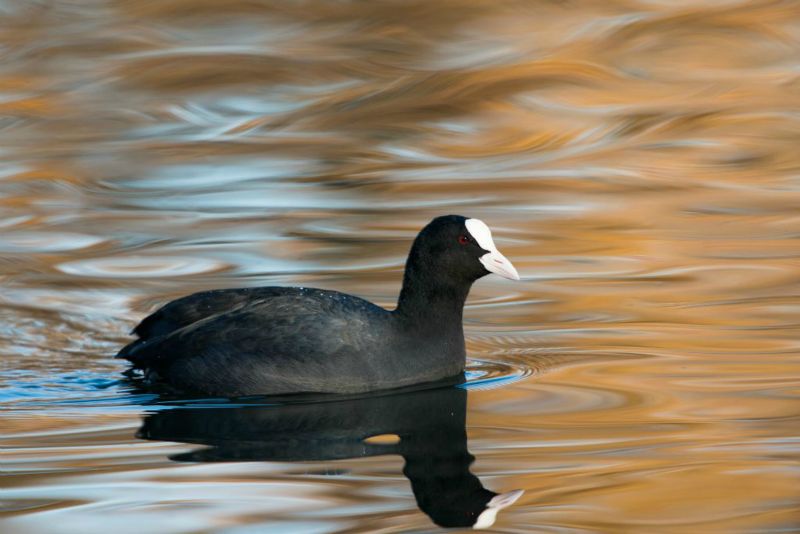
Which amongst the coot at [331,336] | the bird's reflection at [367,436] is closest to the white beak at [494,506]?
the bird's reflection at [367,436]

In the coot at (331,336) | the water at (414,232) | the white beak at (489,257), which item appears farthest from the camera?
the white beak at (489,257)

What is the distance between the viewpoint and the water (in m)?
5.05

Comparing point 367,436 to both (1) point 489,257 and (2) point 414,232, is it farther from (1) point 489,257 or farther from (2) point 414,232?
(2) point 414,232

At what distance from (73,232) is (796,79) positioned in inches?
249

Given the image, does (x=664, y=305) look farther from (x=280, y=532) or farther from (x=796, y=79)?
(x=796, y=79)

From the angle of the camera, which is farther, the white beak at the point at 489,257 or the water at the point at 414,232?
the white beak at the point at 489,257

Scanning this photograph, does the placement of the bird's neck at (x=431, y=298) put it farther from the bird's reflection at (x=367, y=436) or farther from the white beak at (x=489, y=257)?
the bird's reflection at (x=367, y=436)

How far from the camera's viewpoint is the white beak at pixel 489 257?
259 inches

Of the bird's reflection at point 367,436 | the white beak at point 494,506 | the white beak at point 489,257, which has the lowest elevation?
the white beak at point 494,506

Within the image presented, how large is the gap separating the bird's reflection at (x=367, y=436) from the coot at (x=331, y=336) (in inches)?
5.8

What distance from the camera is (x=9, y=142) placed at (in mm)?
11992

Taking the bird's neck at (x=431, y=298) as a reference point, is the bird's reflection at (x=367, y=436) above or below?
below

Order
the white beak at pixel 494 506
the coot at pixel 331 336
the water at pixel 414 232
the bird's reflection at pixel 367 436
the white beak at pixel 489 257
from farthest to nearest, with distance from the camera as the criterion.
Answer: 1. the white beak at pixel 489 257
2. the coot at pixel 331 336
3. the water at pixel 414 232
4. the bird's reflection at pixel 367 436
5. the white beak at pixel 494 506

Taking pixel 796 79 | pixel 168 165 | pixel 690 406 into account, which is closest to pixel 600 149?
pixel 796 79
